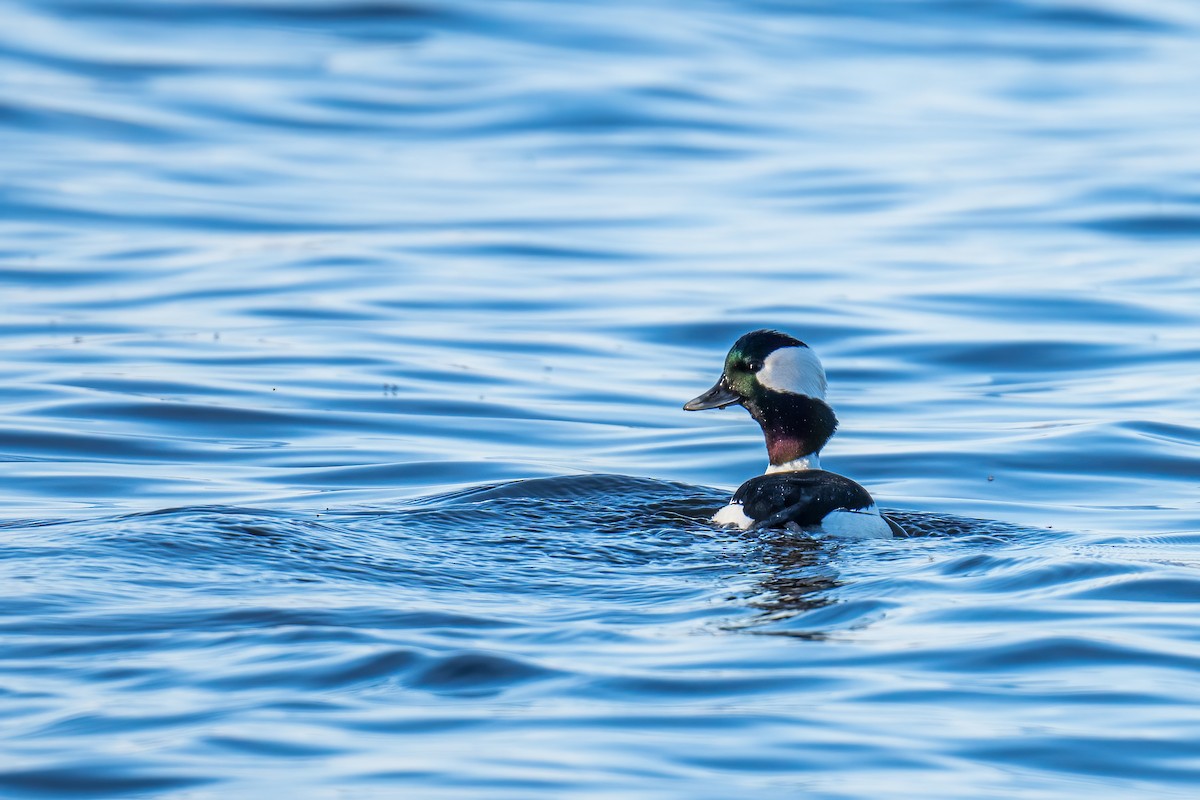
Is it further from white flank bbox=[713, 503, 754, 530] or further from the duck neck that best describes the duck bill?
white flank bbox=[713, 503, 754, 530]

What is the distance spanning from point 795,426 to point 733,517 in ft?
2.99

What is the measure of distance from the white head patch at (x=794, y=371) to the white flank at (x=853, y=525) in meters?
Answer: 1.06

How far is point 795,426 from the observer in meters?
8.53

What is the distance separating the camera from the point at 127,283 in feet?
48.6

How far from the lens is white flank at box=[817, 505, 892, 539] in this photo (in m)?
7.42

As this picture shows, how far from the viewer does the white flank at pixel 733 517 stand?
762 cm

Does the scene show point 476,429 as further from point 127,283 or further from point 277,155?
point 277,155

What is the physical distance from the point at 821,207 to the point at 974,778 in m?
14.1

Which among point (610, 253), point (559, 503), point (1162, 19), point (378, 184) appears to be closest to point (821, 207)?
point (610, 253)

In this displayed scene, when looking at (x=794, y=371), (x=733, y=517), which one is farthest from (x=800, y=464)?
(x=733, y=517)

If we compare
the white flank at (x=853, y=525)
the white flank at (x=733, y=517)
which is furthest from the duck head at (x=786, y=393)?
the white flank at (x=853, y=525)

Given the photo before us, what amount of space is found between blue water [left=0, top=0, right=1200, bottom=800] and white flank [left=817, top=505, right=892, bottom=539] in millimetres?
203

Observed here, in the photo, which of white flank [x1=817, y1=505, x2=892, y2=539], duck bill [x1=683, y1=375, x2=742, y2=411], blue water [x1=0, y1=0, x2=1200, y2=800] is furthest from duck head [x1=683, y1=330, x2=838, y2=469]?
white flank [x1=817, y1=505, x2=892, y2=539]

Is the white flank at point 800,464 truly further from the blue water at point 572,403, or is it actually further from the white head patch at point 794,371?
the blue water at point 572,403
